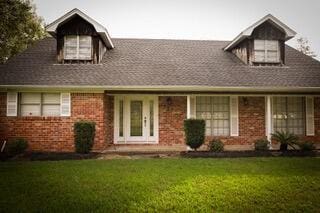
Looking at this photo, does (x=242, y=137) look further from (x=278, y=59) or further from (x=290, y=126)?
(x=278, y=59)

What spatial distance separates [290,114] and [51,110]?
10.9 metres

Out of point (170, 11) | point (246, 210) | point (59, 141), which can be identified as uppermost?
point (170, 11)

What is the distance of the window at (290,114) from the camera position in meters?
12.4

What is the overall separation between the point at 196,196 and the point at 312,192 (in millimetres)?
2537

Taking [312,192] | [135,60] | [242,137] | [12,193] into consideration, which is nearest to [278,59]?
[242,137]

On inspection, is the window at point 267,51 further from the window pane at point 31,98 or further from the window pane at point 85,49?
the window pane at point 31,98

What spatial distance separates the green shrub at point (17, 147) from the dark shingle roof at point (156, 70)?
7.89 feet

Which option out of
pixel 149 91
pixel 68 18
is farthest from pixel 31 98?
pixel 149 91

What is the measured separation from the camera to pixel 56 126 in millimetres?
10867

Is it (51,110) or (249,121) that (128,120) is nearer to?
(51,110)

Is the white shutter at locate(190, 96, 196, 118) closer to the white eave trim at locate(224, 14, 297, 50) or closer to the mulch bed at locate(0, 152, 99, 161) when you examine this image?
the white eave trim at locate(224, 14, 297, 50)

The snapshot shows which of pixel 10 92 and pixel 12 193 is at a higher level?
pixel 10 92

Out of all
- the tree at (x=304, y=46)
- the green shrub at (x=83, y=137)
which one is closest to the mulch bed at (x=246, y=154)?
the green shrub at (x=83, y=137)

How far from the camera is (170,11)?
61.1 meters
